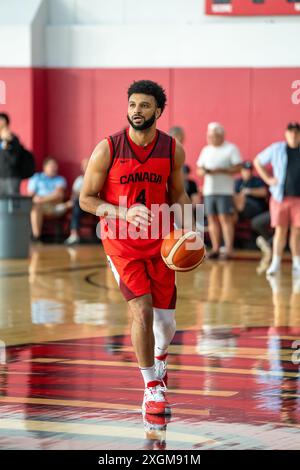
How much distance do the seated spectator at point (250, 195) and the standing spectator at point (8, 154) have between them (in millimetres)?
3666

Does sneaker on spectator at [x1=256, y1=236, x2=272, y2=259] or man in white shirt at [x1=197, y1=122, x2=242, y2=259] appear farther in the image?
sneaker on spectator at [x1=256, y1=236, x2=272, y2=259]

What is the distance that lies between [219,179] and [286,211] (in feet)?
7.41

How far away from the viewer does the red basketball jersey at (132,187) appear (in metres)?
6.61

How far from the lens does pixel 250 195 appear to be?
17.2m

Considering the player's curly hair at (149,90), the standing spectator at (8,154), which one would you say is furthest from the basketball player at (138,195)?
the standing spectator at (8,154)

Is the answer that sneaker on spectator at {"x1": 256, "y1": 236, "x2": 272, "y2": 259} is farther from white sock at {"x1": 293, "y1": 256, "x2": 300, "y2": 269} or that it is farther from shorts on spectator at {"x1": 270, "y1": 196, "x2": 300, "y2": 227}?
shorts on spectator at {"x1": 270, "y1": 196, "x2": 300, "y2": 227}

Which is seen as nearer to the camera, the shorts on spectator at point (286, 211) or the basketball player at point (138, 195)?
the basketball player at point (138, 195)

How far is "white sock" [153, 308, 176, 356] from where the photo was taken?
670 centimetres

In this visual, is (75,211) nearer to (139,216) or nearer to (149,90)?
(149,90)

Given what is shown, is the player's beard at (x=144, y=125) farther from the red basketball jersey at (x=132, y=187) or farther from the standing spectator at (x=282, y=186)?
the standing spectator at (x=282, y=186)

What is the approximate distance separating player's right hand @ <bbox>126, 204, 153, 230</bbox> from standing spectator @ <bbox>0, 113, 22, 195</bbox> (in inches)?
361

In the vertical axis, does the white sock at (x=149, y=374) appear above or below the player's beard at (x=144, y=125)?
below

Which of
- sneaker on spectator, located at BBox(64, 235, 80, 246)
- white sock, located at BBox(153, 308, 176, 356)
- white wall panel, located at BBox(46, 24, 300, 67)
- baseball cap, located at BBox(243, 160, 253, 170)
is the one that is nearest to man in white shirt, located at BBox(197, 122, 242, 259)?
baseball cap, located at BBox(243, 160, 253, 170)
